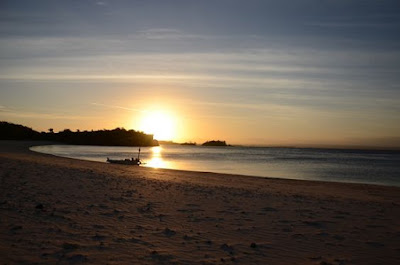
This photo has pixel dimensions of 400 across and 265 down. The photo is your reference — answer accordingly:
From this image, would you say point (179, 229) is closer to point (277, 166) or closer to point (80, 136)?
point (277, 166)

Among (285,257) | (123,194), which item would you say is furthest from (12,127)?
(285,257)

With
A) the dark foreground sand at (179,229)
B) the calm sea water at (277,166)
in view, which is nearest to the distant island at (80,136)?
the calm sea water at (277,166)

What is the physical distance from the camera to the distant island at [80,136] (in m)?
118

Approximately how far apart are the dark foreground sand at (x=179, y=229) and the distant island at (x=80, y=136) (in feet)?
389

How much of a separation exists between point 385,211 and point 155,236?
932cm

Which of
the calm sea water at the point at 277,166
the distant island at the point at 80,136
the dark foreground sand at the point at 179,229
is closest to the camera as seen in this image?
the dark foreground sand at the point at 179,229

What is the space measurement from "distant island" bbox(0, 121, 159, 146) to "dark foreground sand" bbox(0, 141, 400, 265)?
119 meters

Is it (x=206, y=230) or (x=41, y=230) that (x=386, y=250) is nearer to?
(x=206, y=230)

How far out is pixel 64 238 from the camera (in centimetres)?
730

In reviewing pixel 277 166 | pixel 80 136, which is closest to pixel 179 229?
pixel 277 166

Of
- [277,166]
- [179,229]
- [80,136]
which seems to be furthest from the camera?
[80,136]

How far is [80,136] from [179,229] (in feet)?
502

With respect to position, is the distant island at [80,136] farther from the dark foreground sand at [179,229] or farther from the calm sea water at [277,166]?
the dark foreground sand at [179,229]

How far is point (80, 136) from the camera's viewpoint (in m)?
152
